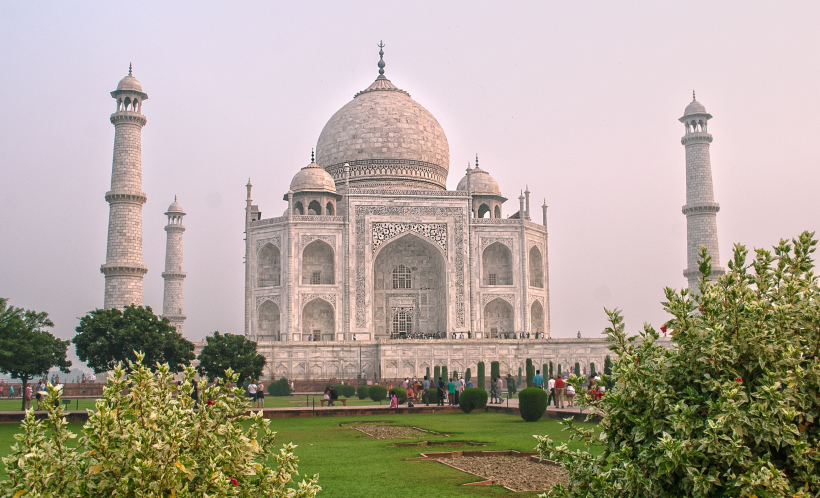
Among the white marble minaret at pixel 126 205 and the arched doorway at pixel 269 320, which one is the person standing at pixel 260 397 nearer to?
the white marble minaret at pixel 126 205

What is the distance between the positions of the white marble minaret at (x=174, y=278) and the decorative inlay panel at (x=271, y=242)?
26.5ft

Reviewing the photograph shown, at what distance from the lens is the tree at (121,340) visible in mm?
20562

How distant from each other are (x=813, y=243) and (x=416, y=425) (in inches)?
398

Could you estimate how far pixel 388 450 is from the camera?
9.70 metres

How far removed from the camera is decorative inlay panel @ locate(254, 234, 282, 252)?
31141mm

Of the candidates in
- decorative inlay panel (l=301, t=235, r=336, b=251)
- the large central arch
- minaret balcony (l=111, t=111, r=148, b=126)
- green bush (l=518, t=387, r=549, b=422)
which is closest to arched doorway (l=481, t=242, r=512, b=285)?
the large central arch

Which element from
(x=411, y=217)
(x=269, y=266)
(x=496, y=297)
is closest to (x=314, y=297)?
(x=269, y=266)

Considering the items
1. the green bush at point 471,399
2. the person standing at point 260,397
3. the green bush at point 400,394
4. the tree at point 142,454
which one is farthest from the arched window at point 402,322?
the tree at point 142,454

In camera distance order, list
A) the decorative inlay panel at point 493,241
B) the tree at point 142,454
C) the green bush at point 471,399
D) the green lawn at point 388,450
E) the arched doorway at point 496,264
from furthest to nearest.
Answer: the arched doorway at point 496,264, the decorative inlay panel at point 493,241, the green bush at point 471,399, the green lawn at point 388,450, the tree at point 142,454

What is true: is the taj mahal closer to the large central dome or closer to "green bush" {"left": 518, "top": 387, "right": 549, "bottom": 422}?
the large central dome

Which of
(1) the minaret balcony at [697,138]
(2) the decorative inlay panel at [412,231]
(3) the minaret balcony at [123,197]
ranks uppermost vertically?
(1) the minaret balcony at [697,138]

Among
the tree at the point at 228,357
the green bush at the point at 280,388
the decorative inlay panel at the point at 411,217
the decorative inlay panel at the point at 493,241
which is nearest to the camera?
the tree at the point at 228,357

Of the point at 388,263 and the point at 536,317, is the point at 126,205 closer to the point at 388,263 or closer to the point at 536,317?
the point at 388,263

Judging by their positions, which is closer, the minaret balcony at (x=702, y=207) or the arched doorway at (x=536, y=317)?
the minaret balcony at (x=702, y=207)
